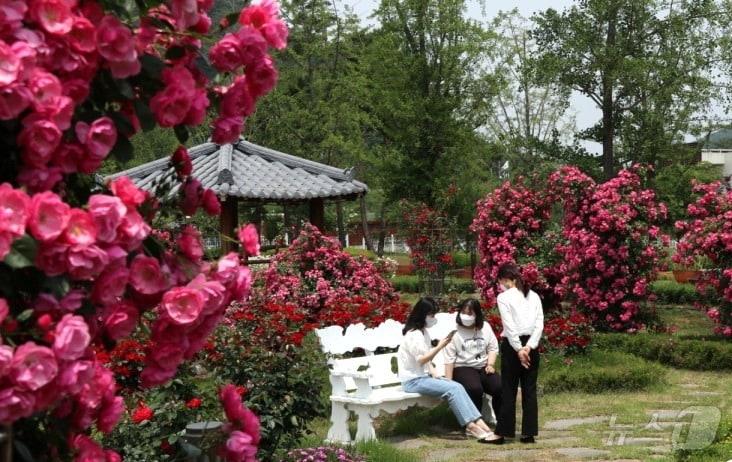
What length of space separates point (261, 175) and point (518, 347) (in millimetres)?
7511

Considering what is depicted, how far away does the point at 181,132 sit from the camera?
6.94 ft

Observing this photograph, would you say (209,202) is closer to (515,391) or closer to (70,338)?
(70,338)

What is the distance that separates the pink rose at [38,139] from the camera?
68.6 inches

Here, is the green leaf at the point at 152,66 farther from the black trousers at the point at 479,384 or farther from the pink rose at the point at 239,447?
the black trousers at the point at 479,384

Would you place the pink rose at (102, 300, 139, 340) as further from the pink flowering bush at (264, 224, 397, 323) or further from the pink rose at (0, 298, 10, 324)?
the pink flowering bush at (264, 224, 397, 323)

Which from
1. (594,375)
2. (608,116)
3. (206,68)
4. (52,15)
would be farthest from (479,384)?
(608,116)

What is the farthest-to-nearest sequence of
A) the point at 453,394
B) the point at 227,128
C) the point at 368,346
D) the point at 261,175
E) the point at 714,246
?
1. the point at 261,175
2. the point at 714,246
3. the point at 368,346
4. the point at 453,394
5. the point at 227,128

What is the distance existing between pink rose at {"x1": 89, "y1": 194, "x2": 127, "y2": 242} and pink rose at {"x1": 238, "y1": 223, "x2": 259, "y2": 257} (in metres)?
0.55

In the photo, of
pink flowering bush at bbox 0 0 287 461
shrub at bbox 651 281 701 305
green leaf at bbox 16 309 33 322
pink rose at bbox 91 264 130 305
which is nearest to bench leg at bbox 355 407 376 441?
pink flowering bush at bbox 0 0 287 461

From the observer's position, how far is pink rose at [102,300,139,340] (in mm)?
1926

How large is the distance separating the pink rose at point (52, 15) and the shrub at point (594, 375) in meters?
8.55

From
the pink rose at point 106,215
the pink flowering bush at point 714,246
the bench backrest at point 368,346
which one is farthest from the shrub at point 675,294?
the pink rose at point 106,215

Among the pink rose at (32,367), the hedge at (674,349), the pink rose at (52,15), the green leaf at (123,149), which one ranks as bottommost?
the hedge at (674,349)

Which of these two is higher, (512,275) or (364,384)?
(512,275)
